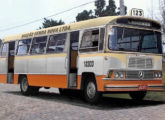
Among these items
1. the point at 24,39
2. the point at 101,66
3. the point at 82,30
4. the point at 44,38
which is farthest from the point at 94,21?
the point at 24,39

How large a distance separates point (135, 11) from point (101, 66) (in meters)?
2.68

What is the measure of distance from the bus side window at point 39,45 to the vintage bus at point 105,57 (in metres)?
0.23

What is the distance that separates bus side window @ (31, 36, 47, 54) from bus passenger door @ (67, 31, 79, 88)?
244 centimetres

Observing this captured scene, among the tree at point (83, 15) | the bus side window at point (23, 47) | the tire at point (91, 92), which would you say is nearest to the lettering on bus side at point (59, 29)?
the bus side window at point (23, 47)

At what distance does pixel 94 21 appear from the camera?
1487 cm

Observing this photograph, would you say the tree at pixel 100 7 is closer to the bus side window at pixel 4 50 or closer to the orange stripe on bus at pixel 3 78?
the bus side window at pixel 4 50

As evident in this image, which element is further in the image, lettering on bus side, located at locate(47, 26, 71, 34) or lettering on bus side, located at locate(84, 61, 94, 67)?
lettering on bus side, located at locate(47, 26, 71, 34)

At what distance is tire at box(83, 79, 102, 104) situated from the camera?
14320mm

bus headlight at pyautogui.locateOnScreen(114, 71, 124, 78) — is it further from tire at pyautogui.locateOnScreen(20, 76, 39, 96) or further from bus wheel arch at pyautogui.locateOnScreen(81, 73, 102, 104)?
tire at pyautogui.locateOnScreen(20, 76, 39, 96)

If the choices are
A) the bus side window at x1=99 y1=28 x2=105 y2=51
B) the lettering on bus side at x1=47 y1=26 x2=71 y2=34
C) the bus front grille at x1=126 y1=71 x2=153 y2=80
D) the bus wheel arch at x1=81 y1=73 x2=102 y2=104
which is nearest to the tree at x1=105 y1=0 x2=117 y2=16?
the lettering on bus side at x1=47 y1=26 x2=71 y2=34

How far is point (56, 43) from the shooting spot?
57.6 feet

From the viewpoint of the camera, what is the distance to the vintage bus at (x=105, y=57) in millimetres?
13910

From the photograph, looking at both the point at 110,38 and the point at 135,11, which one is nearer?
the point at 110,38

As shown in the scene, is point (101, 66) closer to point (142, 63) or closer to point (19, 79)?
point (142, 63)
